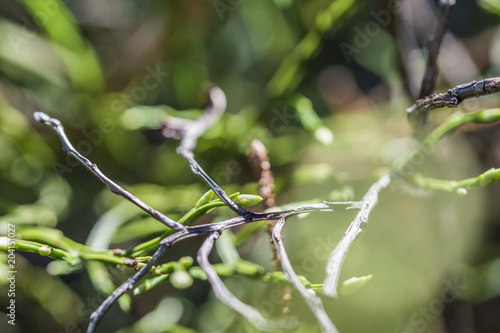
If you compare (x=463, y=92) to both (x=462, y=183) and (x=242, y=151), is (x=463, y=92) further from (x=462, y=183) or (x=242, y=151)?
(x=242, y=151)

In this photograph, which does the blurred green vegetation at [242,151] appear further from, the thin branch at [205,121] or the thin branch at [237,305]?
the thin branch at [237,305]

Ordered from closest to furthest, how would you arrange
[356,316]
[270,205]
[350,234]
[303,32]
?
1. [350,234]
2. [270,205]
3. [356,316]
4. [303,32]

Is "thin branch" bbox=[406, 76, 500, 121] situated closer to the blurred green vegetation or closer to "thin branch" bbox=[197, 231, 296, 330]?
the blurred green vegetation

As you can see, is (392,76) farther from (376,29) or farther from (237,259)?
Answer: (237,259)

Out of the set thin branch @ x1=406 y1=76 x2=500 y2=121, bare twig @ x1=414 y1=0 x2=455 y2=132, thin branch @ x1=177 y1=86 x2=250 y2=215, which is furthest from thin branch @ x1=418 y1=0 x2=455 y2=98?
thin branch @ x1=177 y1=86 x2=250 y2=215

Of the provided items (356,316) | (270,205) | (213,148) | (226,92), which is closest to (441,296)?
(356,316)
